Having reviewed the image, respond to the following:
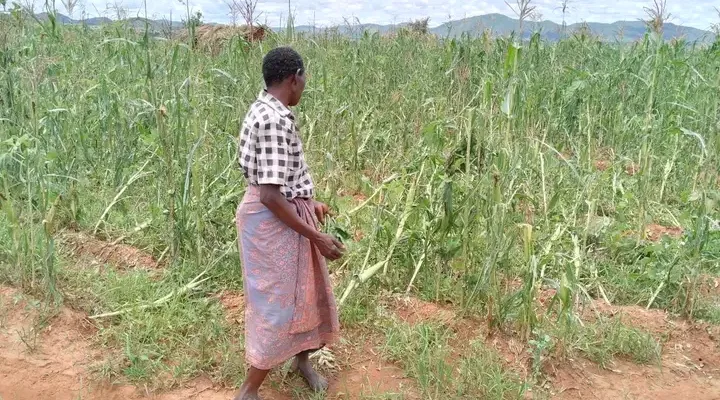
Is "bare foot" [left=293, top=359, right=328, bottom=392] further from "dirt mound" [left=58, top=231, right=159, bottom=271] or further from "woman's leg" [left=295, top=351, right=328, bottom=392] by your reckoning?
"dirt mound" [left=58, top=231, right=159, bottom=271]

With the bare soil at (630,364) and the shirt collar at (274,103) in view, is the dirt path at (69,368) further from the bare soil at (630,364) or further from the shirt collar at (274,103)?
the shirt collar at (274,103)

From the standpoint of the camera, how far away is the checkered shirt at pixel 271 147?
1.83 m

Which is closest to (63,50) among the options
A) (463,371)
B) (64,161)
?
(64,161)

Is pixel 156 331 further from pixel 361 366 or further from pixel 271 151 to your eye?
pixel 271 151

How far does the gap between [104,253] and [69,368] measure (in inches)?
35.1

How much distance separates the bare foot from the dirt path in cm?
6

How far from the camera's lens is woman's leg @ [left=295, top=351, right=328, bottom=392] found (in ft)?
7.61

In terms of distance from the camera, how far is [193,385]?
2.36m

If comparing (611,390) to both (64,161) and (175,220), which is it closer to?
(175,220)

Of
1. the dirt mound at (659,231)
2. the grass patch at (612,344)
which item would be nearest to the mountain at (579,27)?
the dirt mound at (659,231)

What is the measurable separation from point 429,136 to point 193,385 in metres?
1.51

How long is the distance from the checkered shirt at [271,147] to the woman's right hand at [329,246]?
7.0 inches

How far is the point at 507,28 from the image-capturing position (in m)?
4.72

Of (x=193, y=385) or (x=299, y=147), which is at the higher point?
(x=299, y=147)
